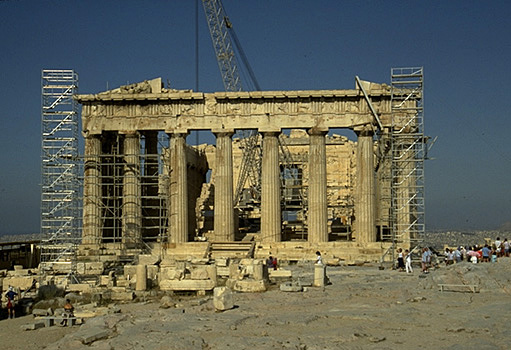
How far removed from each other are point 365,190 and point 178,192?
1165cm

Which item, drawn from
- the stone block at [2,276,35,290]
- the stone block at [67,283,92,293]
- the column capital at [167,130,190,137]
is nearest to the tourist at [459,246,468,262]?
the column capital at [167,130,190,137]

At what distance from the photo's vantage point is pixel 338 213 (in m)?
62.6

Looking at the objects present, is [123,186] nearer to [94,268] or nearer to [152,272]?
[94,268]

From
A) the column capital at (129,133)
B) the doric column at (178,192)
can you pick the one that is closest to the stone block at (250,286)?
the doric column at (178,192)

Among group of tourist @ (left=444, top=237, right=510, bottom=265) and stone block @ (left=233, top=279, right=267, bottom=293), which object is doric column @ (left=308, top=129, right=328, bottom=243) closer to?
group of tourist @ (left=444, top=237, right=510, bottom=265)

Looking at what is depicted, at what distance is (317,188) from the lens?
44.0 meters

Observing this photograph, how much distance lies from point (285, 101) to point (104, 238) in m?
13.9

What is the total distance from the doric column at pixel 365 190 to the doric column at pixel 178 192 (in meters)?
10.8

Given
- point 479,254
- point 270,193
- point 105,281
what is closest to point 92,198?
point 270,193

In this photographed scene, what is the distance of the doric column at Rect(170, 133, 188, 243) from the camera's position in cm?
4472

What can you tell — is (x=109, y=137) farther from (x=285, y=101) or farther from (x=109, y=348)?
A: (x=109, y=348)

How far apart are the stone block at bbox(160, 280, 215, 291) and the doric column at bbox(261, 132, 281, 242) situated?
14.4 meters

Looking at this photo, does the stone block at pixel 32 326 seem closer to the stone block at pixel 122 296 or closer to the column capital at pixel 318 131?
the stone block at pixel 122 296

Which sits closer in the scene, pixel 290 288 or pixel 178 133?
pixel 290 288
